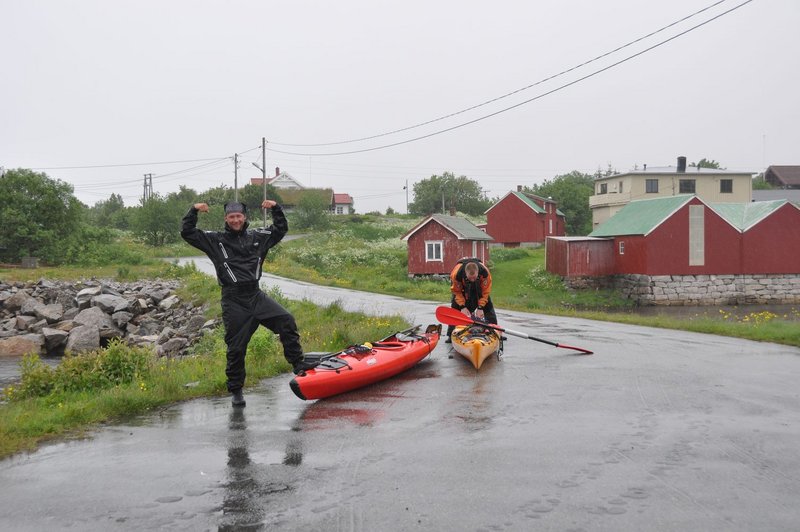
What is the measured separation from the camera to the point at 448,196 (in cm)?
10875

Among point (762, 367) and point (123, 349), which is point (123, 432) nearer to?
point (123, 349)

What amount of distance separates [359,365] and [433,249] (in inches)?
1480

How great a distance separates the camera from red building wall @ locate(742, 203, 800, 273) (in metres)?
44.6

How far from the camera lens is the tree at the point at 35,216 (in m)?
44.9

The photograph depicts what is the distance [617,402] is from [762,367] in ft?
14.3

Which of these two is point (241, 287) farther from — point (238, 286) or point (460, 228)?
point (460, 228)

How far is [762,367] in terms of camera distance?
11273mm

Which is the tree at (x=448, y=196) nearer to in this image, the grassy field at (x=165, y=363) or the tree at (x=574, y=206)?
the tree at (x=574, y=206)

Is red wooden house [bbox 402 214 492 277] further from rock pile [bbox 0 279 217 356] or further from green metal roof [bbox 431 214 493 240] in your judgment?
rock pile [bbox 0 279 217 356]

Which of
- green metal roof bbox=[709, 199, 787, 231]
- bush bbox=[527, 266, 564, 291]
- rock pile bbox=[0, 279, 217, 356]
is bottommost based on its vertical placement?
rock pile bbox=[0, 279, 217, 356]

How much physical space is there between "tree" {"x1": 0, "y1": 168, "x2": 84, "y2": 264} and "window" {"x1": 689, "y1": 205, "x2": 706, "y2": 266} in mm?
42254

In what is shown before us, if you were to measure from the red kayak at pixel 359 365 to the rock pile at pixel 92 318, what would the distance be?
1010cm

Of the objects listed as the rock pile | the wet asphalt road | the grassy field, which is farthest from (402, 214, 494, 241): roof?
the wet asphalt road

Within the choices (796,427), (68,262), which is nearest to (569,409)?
(796,427)
